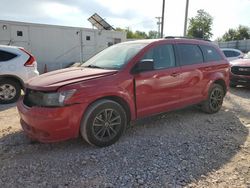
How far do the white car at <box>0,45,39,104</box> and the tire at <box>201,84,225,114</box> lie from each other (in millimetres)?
5018

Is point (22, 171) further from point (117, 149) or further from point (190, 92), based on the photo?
point (190, 92)

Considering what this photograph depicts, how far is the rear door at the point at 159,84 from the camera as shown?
4555 millimetres

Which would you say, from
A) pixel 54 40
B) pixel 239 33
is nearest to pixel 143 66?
A: pixel 54 40

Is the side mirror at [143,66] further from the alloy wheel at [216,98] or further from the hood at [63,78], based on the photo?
the alloy wheel at [216,98]

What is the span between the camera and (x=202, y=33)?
2418 inches

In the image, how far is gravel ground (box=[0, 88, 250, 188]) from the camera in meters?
3.30

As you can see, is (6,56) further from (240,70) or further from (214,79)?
(240,70)

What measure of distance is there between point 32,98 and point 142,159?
1897mm

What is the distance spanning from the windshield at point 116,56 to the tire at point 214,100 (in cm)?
213

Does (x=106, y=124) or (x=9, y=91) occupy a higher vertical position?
(x=106, y=124)

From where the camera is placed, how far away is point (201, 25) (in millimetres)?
62375

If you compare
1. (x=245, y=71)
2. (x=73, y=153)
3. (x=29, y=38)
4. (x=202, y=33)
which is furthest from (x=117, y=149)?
(x=202, y=33)

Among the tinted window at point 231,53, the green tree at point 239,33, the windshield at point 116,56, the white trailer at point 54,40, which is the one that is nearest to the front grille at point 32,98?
the windshield at point 116,56

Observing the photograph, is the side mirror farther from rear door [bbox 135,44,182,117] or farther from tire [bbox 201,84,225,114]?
tire [bbox 201,84,225,114]
